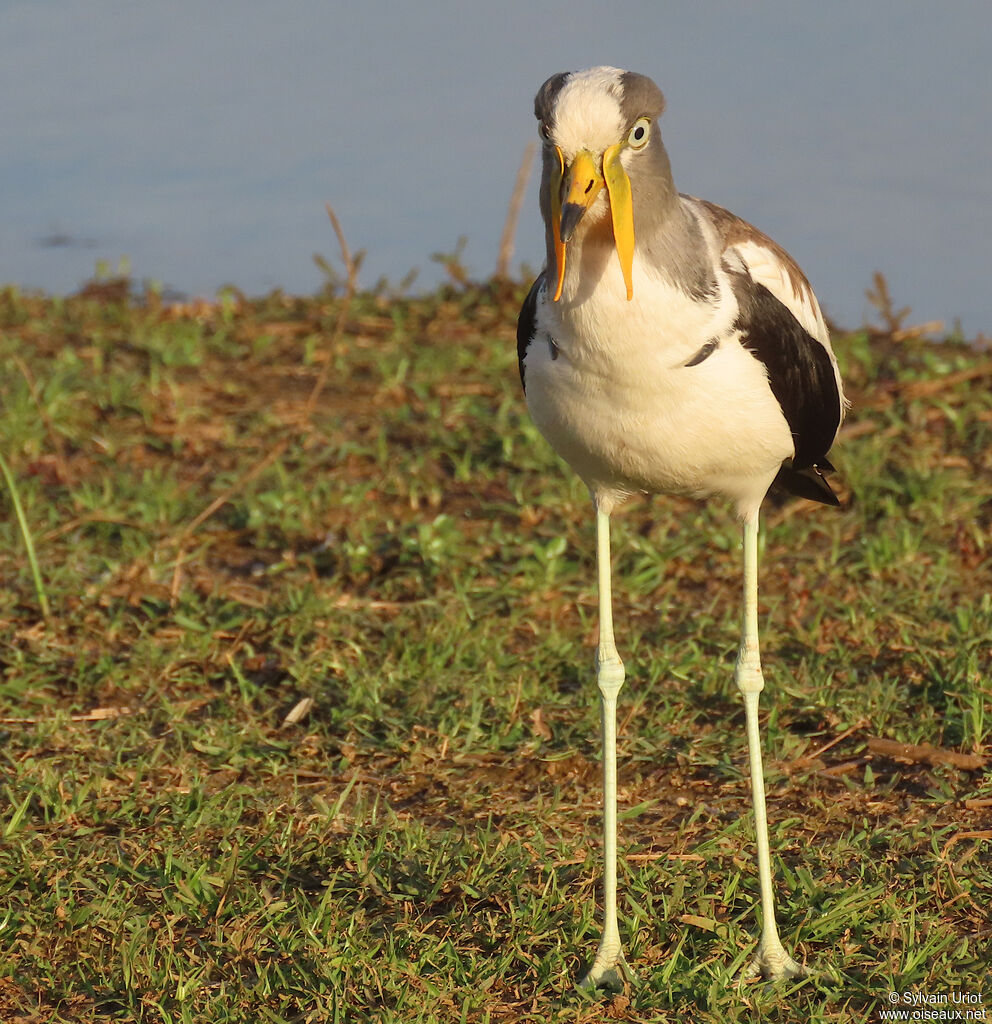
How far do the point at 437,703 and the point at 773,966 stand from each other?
1.67 m

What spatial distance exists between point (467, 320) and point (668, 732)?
435cm

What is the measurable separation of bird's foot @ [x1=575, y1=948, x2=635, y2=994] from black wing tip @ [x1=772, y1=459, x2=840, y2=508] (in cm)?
159

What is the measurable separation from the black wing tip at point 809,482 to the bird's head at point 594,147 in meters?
1.41

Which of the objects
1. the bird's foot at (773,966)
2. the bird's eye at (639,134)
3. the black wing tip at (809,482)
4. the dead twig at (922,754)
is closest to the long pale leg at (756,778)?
the bird's foot at (773,966)

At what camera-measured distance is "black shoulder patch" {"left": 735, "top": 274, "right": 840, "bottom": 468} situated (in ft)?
11.5

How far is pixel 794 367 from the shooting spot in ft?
12.2

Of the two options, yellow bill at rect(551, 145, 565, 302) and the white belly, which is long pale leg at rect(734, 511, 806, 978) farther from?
yellow bill at rect(551, 145, 565, 302)

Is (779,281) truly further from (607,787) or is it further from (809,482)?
(607,787)

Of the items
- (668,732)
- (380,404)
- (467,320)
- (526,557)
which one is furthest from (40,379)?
(668,732)

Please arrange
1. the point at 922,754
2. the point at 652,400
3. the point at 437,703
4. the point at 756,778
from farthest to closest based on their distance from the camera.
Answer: the point at 437,703 < the point at 922,754 < the point at 756,778 < the point at 652,400

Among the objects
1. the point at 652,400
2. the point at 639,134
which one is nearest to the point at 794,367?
the point at 652,400

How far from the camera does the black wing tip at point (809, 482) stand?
441 cm

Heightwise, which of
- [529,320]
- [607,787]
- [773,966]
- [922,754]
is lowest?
[773,966]

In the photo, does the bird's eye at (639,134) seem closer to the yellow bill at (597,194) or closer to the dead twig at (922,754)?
the yellow bill at (597,194)
